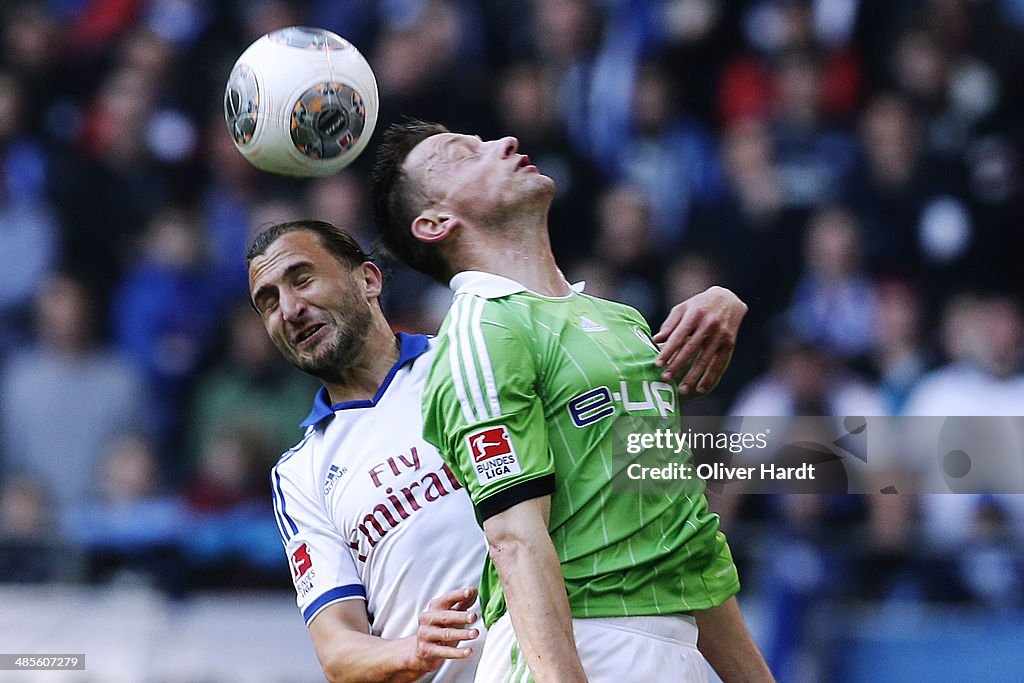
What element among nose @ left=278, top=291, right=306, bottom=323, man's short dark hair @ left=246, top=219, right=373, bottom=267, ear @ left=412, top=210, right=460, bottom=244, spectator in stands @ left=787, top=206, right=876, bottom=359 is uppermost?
spectator in stands @ left=787, top=206, right=876, bottom=359

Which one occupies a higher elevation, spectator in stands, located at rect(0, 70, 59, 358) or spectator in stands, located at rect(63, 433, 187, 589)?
spectator in stands, located at rect(0, 70, 59, 358)

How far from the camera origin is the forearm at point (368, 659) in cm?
366

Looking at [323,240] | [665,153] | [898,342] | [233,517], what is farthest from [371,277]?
[665,153]

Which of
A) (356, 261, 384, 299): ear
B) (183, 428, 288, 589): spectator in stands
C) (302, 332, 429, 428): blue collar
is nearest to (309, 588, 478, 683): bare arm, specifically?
(302, 332, 429, 428): blue collar

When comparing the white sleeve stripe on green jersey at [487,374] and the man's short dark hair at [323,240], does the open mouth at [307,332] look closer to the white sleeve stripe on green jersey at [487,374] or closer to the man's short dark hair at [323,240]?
the man's short dark hair at [323,240]

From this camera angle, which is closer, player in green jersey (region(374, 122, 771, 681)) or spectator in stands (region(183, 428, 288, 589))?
player in green jersey (region(374, 122, 771, 681))

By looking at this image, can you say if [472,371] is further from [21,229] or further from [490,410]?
[21,229]

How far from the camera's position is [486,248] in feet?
11.9

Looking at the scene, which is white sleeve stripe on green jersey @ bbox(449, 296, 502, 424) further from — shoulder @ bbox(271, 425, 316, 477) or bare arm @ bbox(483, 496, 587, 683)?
shoulder @ bbox(271, 425, 316, 477)

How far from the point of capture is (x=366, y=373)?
4316 millimetres

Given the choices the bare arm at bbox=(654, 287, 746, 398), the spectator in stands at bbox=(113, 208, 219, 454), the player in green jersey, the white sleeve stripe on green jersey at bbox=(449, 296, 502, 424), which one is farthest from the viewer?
the spectator in stands at bbox=(113, 208, 219, 454)

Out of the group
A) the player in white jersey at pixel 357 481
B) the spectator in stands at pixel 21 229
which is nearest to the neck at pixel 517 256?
the player in white jersey at pixel 357 481

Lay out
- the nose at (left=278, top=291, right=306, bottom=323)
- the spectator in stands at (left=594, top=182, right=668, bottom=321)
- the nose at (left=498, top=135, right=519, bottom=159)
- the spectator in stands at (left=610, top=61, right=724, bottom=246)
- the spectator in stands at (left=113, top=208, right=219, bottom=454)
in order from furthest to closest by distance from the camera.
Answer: the spectator in stands at (left=113, top=208, right=219, bottom=454), the spectator in stands at (left=610, top=61, right=724, bottom=246), the spectator in stands at (left=594, top=182, right=668, bottom=321), the nose at (left=278, top=291, right=306, bottom=323), the nose at (left=498, top=135, right=519, bottom=159)

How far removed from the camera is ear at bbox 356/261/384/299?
14.5 feet
